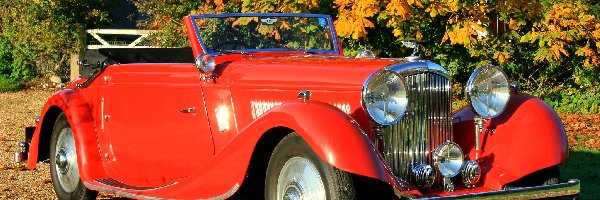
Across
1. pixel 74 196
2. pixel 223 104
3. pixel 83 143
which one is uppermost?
pixel 223 104

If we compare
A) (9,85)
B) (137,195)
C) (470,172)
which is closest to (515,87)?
(470,172)

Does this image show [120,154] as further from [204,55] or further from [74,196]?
[204,55]

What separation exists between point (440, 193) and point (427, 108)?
0.49 meters

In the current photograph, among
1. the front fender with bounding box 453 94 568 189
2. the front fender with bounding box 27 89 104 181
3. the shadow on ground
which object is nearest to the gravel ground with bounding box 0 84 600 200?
the shadow on ground

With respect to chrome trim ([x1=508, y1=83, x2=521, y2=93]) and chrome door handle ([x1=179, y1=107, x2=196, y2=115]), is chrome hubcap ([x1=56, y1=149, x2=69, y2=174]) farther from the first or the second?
chrome trim ([x1=508, y1=83, x2=521, y2=93])

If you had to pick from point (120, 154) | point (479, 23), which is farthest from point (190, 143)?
point (479, 23)

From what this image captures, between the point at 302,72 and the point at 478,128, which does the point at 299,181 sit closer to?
the point at 302,72

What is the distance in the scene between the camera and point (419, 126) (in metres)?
5.58

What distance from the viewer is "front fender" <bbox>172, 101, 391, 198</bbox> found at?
4840 millimetres

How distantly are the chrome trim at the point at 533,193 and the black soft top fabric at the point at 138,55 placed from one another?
3.58 meters

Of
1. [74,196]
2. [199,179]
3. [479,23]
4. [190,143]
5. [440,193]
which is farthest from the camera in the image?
[479,23]

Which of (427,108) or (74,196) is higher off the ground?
(427,108)

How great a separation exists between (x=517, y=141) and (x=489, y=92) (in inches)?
12.8

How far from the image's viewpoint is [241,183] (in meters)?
5.51
